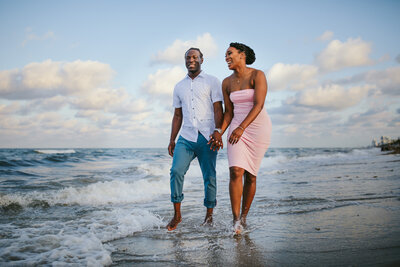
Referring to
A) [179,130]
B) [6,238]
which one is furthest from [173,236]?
[6,238]

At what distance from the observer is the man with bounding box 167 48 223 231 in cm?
381

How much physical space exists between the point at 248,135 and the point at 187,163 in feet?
2.94

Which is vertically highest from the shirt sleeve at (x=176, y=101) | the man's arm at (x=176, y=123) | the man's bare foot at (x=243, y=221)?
the shirt sleeve at (x=176, y=101)

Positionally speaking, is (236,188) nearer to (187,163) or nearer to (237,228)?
(237,228)

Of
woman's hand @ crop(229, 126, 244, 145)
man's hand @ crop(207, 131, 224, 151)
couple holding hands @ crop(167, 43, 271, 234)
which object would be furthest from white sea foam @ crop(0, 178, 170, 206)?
woman's hand @ crop(229, 126, 244, 145)

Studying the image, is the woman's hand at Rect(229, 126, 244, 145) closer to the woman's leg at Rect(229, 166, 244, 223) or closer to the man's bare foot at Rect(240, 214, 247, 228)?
the woman's leg at Rect(229, 166, 244, 223)

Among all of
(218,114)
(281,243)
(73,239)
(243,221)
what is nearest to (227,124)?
(218,114)

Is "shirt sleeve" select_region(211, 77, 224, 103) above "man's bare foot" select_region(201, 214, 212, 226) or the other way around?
above

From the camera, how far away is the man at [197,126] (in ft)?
12.5

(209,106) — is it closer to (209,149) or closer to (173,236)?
(209,149)

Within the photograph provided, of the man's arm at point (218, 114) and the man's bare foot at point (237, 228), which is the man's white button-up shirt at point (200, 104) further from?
the man's bare foot at point (237, 228)

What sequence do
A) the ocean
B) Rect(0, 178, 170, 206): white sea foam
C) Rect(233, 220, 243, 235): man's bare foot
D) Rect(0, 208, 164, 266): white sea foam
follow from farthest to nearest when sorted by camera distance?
Rect(0, 178, 170, 206): white sea foam
Rect(233, 220, 243, 235): man's bare foot
Rect(0, 208, 164, 266): white sea foam
the ocean

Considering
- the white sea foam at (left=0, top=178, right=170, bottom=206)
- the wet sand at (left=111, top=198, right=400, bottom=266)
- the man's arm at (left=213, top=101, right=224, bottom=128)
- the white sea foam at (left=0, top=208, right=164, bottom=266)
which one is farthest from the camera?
the white sea foam at (left=0, top=178, right=170, bottom=206)

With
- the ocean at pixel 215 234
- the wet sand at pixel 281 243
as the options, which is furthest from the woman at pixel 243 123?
the ocean at pixel 215 234
